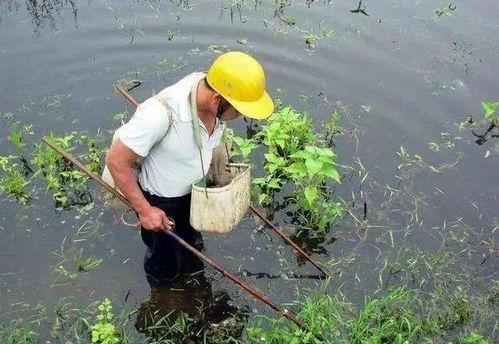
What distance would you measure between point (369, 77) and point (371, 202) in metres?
2.52

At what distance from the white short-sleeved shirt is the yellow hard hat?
257 mm

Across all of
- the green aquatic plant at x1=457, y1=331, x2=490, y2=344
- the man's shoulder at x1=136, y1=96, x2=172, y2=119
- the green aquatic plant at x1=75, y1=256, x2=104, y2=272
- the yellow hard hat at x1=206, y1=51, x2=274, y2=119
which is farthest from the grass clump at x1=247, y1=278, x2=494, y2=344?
the man's shoulder at x1=136, y1=96, x2=172, y2=119

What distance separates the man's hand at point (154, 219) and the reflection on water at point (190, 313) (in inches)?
48.6

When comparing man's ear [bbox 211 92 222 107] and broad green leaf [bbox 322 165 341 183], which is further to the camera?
broad green leaf [bbox 322 165 341 183]

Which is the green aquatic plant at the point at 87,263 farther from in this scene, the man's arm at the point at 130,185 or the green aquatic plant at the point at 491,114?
the green aquatic plant at the point at 491,114

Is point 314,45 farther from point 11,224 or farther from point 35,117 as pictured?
point 11,224

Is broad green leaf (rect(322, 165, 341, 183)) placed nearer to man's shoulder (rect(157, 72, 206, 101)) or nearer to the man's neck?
the man's neck

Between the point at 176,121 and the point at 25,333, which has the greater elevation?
the point at 176,121

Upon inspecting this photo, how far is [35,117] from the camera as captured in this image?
6730mm

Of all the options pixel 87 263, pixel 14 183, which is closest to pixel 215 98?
pixel 87 263

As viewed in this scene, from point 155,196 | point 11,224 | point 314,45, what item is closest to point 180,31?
point 314,45

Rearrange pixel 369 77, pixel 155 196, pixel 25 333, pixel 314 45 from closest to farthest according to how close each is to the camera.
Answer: pixel 155 196
pixel 25 333
pixel 369 77
pixel 314 45

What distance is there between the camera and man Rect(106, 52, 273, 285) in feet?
10.7

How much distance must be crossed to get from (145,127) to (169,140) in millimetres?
236
